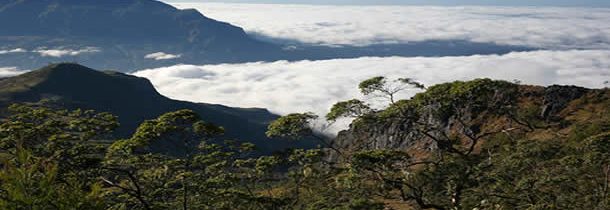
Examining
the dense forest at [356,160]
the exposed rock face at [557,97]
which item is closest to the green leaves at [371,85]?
the dense forest at [356,160]

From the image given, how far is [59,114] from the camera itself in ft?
136

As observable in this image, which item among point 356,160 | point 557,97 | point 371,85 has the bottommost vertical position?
point 557,97

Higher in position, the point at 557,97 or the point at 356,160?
the point at 356,160

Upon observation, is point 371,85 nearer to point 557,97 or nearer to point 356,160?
point 356,160

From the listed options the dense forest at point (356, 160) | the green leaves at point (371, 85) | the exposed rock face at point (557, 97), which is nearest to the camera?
the dense forest at point (356, 160)

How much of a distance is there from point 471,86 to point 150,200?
2481 cm

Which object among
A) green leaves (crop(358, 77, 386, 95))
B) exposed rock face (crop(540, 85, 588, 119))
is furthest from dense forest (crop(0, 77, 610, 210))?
exposed rock face (crop(540, 85, 588, 119))

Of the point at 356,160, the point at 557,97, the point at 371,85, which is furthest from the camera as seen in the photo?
the point at 557,97

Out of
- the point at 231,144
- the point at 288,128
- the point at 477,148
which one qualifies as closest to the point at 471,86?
the point at 288,128

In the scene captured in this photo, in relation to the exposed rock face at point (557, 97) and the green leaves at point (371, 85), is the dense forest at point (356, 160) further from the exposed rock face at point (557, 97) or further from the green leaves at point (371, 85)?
the exposed rock face at point (557, 97)

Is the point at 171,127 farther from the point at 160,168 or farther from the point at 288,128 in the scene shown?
the point at 288,128

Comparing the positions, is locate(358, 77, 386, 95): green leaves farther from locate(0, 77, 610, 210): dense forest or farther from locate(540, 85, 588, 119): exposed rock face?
locate(540, 85, 588, 119): exposed rock face

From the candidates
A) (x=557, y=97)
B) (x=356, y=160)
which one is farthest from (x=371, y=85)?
(x=557, y=97)

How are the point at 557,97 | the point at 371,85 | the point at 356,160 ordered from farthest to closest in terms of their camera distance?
the point at 557,97, the point at 371,85, the point at 356,160
